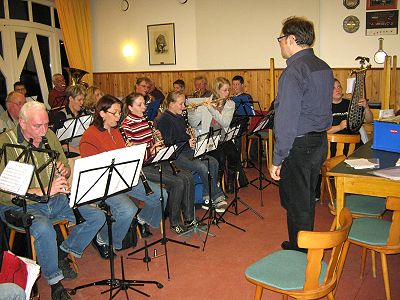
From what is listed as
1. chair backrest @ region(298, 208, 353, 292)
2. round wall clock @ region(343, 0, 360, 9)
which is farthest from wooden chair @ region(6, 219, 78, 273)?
round wall clock @ region(343, 0, 360, 9)

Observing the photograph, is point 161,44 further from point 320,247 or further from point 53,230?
point 320,247

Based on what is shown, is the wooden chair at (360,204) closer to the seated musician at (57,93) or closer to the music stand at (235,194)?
the music stand at (235,194)

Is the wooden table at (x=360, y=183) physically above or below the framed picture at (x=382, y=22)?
below

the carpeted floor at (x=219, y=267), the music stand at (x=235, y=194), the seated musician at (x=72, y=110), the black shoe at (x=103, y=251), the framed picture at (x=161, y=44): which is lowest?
the carpeted floor at (x=219, y=267)

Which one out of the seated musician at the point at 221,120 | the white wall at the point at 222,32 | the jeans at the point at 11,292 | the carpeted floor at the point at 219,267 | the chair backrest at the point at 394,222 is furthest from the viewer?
the white wall at the point at 222,32

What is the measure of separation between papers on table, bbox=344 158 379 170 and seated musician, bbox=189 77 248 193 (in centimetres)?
208

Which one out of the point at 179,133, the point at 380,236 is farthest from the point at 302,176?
the point at 179,133

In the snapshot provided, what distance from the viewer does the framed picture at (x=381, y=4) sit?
22.4 feet

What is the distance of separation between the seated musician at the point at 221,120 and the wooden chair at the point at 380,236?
240cm

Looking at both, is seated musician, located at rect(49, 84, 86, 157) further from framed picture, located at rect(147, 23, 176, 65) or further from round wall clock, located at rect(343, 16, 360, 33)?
round wall clock, located at rect(343, 16, 360, 33)

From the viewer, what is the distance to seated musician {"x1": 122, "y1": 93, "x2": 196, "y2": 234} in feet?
14.2

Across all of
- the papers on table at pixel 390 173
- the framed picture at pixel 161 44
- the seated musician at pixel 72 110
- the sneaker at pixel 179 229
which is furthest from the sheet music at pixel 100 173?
the framed picture at pixel 161 44

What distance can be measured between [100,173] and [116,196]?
914mm

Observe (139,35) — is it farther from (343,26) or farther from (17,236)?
(17,236)
